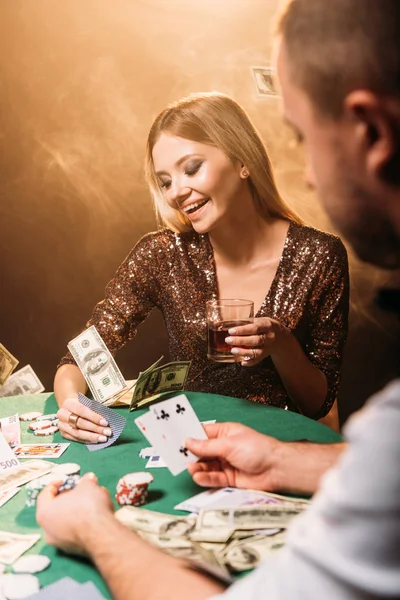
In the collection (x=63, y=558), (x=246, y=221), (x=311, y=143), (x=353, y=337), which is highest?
(x=311, y=143)

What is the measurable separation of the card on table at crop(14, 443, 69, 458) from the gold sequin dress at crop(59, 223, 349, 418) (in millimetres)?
711

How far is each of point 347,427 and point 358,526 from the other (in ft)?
0.37

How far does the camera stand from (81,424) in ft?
6.08

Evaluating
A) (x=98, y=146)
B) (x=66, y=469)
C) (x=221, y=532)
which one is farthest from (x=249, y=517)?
(x=98, y=146)

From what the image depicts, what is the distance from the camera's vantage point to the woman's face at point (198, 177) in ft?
8.75

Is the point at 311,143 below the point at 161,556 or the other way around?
the other way around

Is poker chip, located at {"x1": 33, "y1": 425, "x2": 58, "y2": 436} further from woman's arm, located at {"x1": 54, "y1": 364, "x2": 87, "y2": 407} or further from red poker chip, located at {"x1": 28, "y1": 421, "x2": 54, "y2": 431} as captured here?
woman's arm, located at {"x1": 54, "y1": 364, "x2": 87, "y2": 407}

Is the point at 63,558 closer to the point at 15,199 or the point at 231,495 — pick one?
the point at 231,495

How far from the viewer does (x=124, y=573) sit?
41.5 inches

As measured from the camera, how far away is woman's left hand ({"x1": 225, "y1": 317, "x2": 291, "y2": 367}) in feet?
6.65

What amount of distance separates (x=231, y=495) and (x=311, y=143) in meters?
0.83

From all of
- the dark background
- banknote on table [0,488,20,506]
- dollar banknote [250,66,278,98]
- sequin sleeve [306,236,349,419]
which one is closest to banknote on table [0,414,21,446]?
banknote on table [0,488,20,506]

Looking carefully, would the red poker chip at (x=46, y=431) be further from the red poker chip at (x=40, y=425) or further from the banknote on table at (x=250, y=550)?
the banknote on table at (x=250, y=550)

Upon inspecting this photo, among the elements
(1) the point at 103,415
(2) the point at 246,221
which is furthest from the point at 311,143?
(2) the point at 246,221
